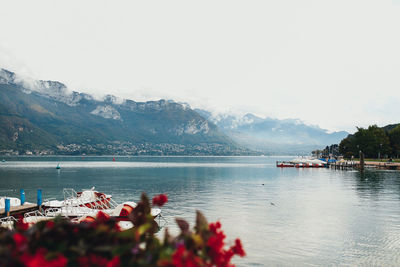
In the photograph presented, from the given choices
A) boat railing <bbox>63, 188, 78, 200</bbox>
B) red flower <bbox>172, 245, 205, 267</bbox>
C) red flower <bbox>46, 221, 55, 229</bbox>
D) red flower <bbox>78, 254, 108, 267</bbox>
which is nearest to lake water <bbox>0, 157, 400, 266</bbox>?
boat railing <bbox>63, 188, 78, 200</bbox>

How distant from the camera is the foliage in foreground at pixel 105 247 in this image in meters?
4.84

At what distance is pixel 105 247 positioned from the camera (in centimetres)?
509

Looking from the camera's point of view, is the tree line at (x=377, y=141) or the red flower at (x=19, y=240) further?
the tree line at (x=377, y=141)

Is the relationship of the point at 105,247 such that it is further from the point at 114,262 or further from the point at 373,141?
the point at 373,141

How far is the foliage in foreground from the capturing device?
4.84 metres

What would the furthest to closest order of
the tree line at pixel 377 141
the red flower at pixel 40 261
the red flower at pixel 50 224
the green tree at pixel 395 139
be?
the tree line at pixel 377 141, the green tree at pixel 395 139, the red flower at pixel 50 224, the red flower at pixel 40 261

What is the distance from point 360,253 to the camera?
25.6 meters

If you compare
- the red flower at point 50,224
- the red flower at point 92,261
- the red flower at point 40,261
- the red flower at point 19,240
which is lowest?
the red flower at point 92,261

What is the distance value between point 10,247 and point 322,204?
52.1m

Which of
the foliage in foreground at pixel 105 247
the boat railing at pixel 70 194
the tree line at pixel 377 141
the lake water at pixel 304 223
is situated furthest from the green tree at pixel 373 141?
the foliage in foreground at pixel 105 247

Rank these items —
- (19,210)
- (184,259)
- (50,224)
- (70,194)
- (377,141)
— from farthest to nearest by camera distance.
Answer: (377,141)
(70,194)
(19,210)
(50,224)
(184,259)

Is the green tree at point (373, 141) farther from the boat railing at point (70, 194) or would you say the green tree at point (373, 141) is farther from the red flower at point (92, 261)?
the red flower at point (92, 261)

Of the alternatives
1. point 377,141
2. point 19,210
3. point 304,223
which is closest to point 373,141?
point 377,141

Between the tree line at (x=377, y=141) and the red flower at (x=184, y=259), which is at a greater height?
the tree line at (x=377, y=141)
